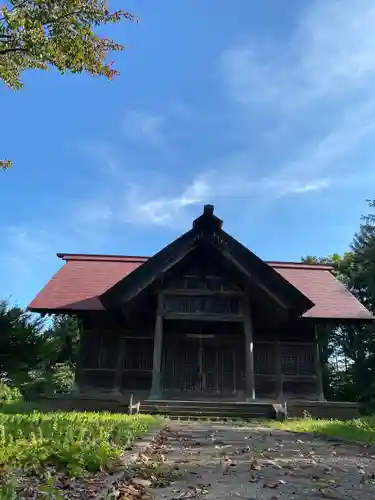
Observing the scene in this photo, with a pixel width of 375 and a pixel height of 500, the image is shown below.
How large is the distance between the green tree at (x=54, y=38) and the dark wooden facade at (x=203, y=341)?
7.86 metres

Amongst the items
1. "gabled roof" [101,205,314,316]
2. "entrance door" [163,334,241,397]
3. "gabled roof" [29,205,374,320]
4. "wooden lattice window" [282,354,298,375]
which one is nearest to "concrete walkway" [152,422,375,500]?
"gabled roof" [101,205,314,316]

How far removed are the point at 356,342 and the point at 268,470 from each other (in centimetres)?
2669

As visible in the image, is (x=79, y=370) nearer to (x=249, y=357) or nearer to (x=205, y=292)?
(x=205, y=292)

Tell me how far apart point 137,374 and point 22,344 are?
443 cm

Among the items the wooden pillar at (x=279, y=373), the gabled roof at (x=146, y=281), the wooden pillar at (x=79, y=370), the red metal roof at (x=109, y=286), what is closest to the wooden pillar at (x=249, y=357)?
the gabled roof at (x=146, y=281)

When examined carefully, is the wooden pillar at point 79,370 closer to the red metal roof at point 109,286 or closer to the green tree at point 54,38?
the red metal roof at point 109,286

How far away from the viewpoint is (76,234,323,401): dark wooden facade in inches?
662

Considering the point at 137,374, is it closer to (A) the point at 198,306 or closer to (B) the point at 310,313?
(A) the point at 198,306

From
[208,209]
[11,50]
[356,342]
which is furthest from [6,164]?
[356,342]

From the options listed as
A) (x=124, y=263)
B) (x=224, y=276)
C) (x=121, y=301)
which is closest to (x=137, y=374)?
(x=121, y=301)

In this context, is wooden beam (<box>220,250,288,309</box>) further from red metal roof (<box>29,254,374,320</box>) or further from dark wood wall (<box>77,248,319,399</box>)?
red metal roof (<box>29,254,374,320</box>)

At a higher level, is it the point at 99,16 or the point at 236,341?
the point at 99,16

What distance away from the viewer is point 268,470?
400 centimetres

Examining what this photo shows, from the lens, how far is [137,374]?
17.1 m
